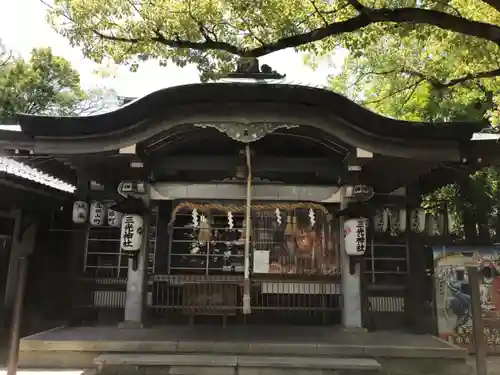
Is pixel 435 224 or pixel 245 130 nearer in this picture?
pixel 245 130

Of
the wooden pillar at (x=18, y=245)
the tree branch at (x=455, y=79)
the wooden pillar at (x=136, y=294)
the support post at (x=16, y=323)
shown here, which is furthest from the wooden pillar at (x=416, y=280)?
the wooden pillar at (x=18, y=245)

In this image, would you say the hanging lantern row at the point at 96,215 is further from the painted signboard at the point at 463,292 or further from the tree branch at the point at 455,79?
the tree branch at the point at 455,79

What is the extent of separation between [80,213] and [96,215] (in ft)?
1.22

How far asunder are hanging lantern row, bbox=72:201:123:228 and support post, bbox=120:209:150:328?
1.24 metres

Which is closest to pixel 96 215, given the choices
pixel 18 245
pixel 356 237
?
pixel 18 245

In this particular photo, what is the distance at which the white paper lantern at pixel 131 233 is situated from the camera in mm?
8539

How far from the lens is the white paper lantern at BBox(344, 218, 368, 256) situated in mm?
8328

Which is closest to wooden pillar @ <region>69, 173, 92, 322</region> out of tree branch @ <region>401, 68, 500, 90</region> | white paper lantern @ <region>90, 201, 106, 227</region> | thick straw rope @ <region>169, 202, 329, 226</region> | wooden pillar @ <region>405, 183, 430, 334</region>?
white paper lantern @ <region>90, 201, 106, 227</region>

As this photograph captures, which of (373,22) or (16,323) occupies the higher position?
(373,22)

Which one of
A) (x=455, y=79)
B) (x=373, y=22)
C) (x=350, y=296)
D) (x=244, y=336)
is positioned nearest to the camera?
(x=373, y=22)

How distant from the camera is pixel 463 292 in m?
9.77

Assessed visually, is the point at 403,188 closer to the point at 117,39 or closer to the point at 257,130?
the point at 257,130

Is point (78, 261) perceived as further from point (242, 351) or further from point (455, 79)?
point (455, 79)

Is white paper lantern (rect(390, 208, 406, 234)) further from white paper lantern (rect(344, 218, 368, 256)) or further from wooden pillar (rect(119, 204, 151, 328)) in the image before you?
wooden pillar (rect(119, 204, 151, 328))
